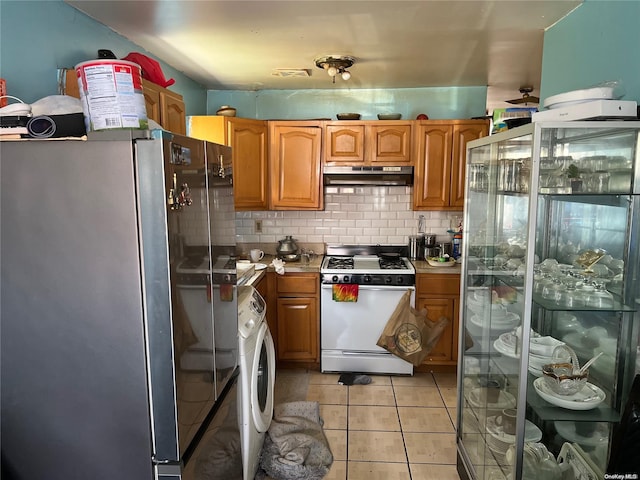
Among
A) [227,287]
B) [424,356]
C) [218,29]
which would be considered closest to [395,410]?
[424,356]

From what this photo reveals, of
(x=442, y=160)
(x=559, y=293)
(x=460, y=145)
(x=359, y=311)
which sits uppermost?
(x=460, y=145)

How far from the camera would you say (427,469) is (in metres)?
2.48

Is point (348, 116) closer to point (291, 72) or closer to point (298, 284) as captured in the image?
point (291, 72)

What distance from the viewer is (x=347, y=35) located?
8.14ft

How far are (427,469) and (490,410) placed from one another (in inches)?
27.4

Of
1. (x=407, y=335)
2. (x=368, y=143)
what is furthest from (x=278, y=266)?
(x=368, y=143)

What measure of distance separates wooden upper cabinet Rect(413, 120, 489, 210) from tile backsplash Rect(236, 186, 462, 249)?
0.94ft

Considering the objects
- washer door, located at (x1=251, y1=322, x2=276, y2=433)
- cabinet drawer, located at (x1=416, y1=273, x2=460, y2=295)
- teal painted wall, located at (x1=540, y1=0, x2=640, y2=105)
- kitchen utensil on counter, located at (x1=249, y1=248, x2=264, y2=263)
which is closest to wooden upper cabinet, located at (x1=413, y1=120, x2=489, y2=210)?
cabinet drawer, located at (x1=416, y1=273, x2=460, y2=295)

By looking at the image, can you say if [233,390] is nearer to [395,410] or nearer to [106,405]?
[106,405]

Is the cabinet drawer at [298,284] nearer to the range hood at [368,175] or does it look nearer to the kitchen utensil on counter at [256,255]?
the kitchen utensil on counter at [256,255]

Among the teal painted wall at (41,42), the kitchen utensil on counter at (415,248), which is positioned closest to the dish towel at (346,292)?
the kitchen utensil on counter at (415,248)

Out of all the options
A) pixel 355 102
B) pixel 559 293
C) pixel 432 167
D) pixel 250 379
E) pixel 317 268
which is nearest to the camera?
pixel 559 293

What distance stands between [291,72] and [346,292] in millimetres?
1771

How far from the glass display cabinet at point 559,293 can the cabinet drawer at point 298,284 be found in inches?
69.2
